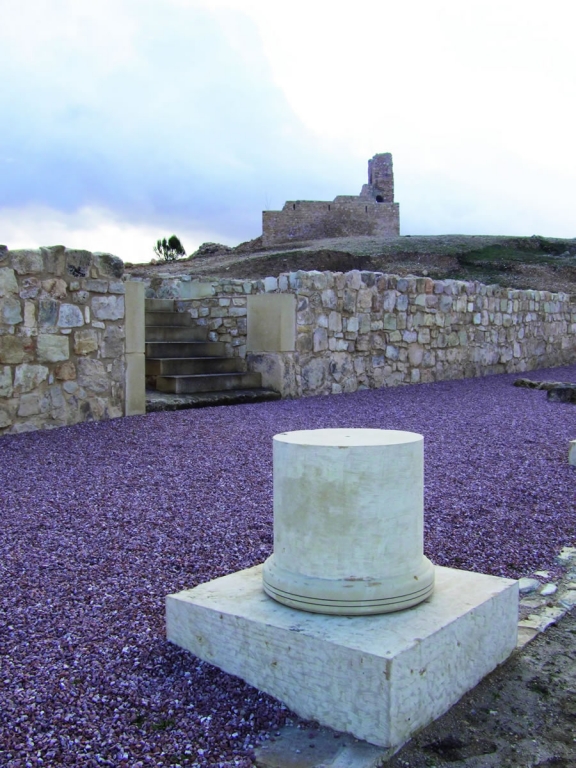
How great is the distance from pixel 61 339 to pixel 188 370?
255 cm

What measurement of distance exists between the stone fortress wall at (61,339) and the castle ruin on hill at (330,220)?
25236mm

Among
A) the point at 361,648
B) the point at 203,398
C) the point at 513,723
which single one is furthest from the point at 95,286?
the point at 513,723

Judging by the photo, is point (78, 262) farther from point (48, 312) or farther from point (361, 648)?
point (361, 648)

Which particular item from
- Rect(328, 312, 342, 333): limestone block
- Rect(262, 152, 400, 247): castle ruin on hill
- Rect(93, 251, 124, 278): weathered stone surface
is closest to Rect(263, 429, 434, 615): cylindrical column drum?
Rect(93, 251, 124, 278): weathered stone surface

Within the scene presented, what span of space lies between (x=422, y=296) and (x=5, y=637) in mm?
9010

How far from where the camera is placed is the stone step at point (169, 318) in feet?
31.9

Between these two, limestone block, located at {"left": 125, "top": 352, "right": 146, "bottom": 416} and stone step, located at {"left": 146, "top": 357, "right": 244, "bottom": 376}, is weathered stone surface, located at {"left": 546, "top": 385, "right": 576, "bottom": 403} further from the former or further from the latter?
limestone block, located at {"left": 125, "top": 352, "right": 146, "bottom": 416}

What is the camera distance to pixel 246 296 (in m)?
9.29

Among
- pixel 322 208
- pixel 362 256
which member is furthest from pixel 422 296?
pixel 322 208

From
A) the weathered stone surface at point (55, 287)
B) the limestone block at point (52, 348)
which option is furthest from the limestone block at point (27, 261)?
the limestone block at point (52, 348)

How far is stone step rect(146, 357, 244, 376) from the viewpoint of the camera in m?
8.38

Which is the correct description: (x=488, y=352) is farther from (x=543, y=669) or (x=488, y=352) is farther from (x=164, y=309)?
(x=543, y=669)

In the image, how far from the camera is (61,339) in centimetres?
620

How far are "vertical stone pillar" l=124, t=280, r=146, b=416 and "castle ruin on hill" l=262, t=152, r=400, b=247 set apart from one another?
24890mm
